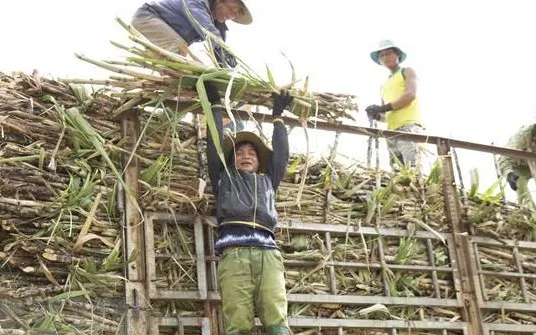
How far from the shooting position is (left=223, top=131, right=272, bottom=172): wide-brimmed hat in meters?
4.59

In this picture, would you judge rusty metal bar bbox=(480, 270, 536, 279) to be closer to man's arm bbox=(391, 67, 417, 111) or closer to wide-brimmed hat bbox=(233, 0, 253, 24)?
man's arm bbox=(391, 67, 417, 111)

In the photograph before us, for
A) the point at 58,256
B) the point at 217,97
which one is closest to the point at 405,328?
the point at 217,97

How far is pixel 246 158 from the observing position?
14.9ft

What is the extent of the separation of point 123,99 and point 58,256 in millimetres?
1037

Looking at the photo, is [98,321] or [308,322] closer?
[98,321]

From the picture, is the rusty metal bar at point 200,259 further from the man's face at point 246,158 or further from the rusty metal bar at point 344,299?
the man's face at point 246,158

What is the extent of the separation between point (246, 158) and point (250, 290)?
0.84 m

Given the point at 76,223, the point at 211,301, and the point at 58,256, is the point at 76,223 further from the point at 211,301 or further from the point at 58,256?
the point at 211,301

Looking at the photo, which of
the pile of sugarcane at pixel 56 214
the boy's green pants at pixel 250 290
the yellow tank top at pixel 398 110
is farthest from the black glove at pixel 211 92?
the yellow tank top at pixel 398 110

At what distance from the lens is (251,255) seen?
416 centimetres

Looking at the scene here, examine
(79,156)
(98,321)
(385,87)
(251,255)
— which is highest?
(385,87)

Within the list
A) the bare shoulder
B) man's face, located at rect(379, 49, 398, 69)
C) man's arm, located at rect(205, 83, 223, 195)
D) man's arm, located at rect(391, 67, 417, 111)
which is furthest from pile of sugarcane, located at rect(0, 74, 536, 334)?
man's face, located at rect(379, 49, 398, 69)

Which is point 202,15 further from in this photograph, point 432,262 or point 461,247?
point 461,247

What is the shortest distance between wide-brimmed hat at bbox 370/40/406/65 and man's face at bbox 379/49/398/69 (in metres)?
0.04
